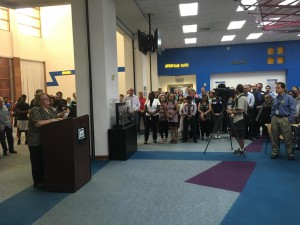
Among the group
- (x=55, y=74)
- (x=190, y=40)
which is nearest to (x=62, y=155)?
(x=190, y=40)

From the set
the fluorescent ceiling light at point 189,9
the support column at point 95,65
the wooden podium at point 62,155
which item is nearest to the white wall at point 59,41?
the fluorescent ceiling light at point 189,9

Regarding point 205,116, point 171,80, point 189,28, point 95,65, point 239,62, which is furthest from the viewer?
point 171,80

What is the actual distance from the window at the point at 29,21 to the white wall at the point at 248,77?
9731 mm

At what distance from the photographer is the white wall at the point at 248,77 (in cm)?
1515

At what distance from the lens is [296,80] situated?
1475 centimetres

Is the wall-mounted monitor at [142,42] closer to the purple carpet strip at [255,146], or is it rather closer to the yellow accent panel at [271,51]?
the purple carpet strip at [255,146]

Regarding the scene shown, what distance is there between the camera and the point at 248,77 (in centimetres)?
1538

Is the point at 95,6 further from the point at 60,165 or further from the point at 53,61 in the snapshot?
the point at 53,61

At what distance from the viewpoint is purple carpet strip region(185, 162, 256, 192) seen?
4391mm

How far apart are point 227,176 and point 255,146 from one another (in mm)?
2845

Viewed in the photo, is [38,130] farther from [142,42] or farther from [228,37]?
[228,37]

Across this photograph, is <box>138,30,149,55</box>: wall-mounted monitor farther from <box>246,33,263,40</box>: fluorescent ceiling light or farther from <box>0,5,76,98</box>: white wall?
<box>0,5,76,98</box>: white wall

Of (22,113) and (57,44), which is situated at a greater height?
(57,44)

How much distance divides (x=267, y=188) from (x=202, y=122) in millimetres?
4425
